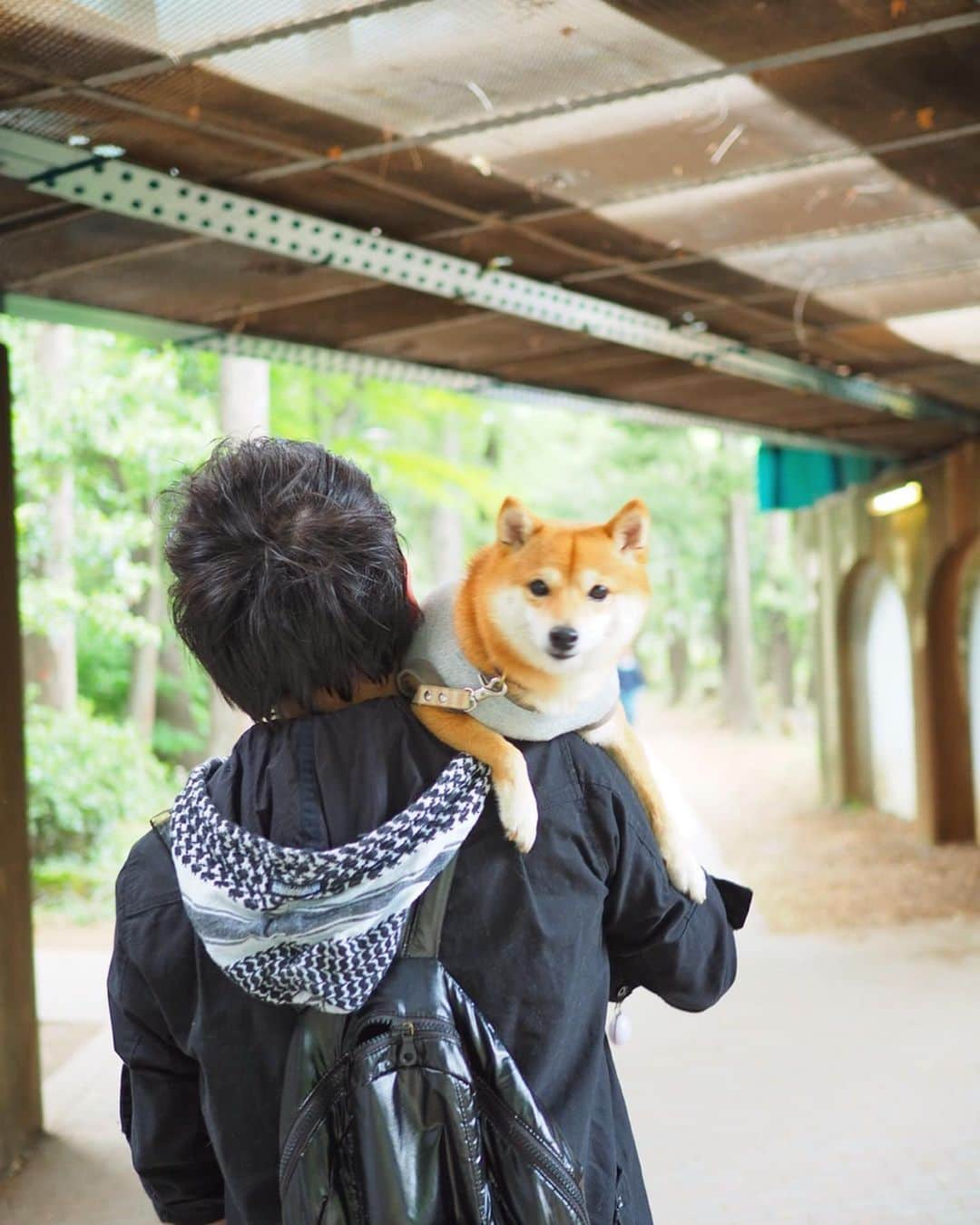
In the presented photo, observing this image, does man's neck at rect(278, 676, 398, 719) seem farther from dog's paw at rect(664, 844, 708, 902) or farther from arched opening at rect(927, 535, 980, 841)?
arched opening at rect(927, 535, 980, 841)

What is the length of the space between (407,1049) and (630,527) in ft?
3.57

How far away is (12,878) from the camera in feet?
17.3

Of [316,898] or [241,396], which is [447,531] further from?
[316,898]

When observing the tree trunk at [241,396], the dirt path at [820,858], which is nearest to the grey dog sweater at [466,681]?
the dirt path at [820,858]

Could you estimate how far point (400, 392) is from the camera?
14820 millimetres

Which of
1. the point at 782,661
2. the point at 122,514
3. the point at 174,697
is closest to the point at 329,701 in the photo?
the point at 122,514

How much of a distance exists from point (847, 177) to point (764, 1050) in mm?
4187

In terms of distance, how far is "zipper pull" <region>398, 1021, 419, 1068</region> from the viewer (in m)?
1.67

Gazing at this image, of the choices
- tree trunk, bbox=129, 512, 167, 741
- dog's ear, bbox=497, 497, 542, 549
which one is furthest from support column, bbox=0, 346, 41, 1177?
tree trunk, bbox=129, 512, 167, 741

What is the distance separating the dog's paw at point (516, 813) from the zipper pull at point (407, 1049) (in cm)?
27

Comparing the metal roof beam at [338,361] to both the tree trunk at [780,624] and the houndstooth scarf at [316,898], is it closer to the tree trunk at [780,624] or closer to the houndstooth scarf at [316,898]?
the houndstooth scarf at [316,898]

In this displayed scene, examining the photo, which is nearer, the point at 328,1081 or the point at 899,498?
the point at 328,1081

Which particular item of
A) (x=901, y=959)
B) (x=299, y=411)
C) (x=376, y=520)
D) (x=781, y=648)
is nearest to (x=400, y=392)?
(x=299, y=411)

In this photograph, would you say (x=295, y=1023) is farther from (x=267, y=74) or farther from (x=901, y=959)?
(x=901, y=959)
